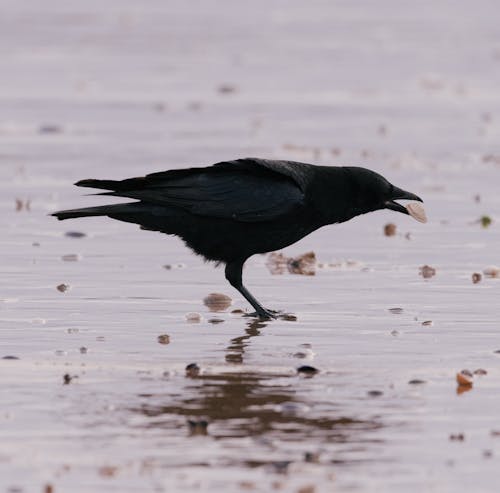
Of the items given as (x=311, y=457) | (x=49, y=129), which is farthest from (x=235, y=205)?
(x=49, y=129)

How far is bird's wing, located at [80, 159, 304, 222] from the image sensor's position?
898 cm

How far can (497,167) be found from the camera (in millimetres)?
14891

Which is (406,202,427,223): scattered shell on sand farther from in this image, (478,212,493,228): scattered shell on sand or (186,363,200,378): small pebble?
(186,363,200,378): small pebble

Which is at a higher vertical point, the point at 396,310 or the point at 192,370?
the point at 396,310

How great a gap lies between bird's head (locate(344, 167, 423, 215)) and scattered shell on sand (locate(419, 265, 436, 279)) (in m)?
0.78

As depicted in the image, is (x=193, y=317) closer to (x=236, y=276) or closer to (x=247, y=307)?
(x=236, y=276)

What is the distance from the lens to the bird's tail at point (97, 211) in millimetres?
8922

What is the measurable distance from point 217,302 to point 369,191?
111 cm

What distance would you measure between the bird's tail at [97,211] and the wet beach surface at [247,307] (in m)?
0.53

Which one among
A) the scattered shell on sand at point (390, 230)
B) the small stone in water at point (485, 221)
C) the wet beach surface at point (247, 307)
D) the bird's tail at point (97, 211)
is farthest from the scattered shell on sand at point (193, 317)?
the small stone in water at point (485, 221)

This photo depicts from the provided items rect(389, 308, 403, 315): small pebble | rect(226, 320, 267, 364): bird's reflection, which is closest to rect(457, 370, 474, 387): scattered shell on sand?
rect(226, 320, 267, 364): bird's reflection

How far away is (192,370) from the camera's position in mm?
7496

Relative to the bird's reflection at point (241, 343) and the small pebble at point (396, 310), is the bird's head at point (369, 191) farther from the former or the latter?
the bird's reflection at point (241, 343)

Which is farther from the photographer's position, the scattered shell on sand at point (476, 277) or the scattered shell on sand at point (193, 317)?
the scattered shell on sand at point (476, 277)
